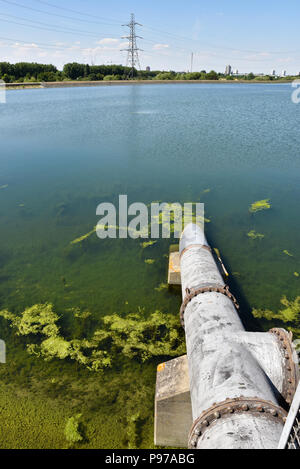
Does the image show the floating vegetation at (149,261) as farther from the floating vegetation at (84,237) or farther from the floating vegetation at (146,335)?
the floating vegetation at (84,237)

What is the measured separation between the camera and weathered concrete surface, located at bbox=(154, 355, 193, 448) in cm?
477

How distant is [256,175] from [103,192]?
964cm

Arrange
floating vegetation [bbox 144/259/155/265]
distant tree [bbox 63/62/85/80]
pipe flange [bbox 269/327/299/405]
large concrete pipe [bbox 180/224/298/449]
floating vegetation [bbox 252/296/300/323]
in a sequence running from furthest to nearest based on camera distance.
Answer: distant tree [bbox 63/62/85/80] < floating vegetation [bbox 144/259/155/265] < floating vegetation [bbox 252/296/300/323] < pipe flange [bbox 269/327/299/405] < large concrete pipe [bbox 180/224/298/449]

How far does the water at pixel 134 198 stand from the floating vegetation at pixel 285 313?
0.19 metres

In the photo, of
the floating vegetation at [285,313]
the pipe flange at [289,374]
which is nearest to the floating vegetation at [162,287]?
the floating vegetation at [285,313]

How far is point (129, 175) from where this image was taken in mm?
17469

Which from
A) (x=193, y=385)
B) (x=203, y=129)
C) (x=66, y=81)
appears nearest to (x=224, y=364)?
(x=193, y=385)

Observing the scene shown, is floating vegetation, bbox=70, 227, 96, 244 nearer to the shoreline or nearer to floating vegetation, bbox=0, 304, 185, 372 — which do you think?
floating vegetation, bbox=0, 304, 185, 372

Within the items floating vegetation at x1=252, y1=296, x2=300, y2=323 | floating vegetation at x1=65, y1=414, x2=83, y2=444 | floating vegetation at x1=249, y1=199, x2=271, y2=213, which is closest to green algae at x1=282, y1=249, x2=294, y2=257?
floating vegetation at x1=252, y1=296, x2=300, y2=323

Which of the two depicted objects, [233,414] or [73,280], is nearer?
[233,414]

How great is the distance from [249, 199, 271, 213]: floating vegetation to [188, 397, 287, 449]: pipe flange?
10959 mm

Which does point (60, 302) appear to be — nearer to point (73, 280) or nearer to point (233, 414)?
point (73, 280)

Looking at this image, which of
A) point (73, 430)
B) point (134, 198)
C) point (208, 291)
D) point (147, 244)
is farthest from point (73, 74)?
point (73, 430)

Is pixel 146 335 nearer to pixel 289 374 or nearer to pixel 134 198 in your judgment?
pixel 289 374
